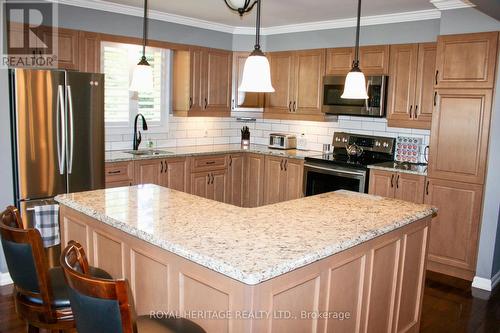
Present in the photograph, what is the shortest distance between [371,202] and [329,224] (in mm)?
629

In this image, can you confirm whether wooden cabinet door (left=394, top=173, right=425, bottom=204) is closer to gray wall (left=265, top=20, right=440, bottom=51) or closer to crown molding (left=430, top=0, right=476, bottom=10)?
gray wall (left=265, top=20, right=440, bottom=51)

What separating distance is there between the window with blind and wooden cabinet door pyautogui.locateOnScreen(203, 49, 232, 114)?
490 millimetres

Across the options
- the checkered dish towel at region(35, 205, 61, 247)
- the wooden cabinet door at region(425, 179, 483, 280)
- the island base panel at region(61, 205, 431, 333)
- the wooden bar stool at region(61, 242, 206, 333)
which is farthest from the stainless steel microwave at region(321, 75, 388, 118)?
the wooden bar stool at region(61, 242, 206, 333)

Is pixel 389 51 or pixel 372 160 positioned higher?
pixel 389 51

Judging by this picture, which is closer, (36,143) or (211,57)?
(36,143)

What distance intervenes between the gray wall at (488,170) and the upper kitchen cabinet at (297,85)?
158 centimetres

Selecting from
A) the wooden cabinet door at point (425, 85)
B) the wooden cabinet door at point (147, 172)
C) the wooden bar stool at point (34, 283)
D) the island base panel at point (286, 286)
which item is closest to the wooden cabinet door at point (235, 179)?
the wooden cabinet door at point (147, 172)

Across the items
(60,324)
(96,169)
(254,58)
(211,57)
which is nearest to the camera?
(60,324)

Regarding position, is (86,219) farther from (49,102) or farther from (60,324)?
(49,102)

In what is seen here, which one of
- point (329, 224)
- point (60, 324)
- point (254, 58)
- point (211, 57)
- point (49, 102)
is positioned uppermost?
point (211, 57)

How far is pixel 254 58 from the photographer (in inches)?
85.1

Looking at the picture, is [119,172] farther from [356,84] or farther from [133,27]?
[356,84]

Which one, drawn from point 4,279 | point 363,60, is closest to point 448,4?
point 363,60

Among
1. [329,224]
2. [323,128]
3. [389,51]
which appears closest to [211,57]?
[323,128]
